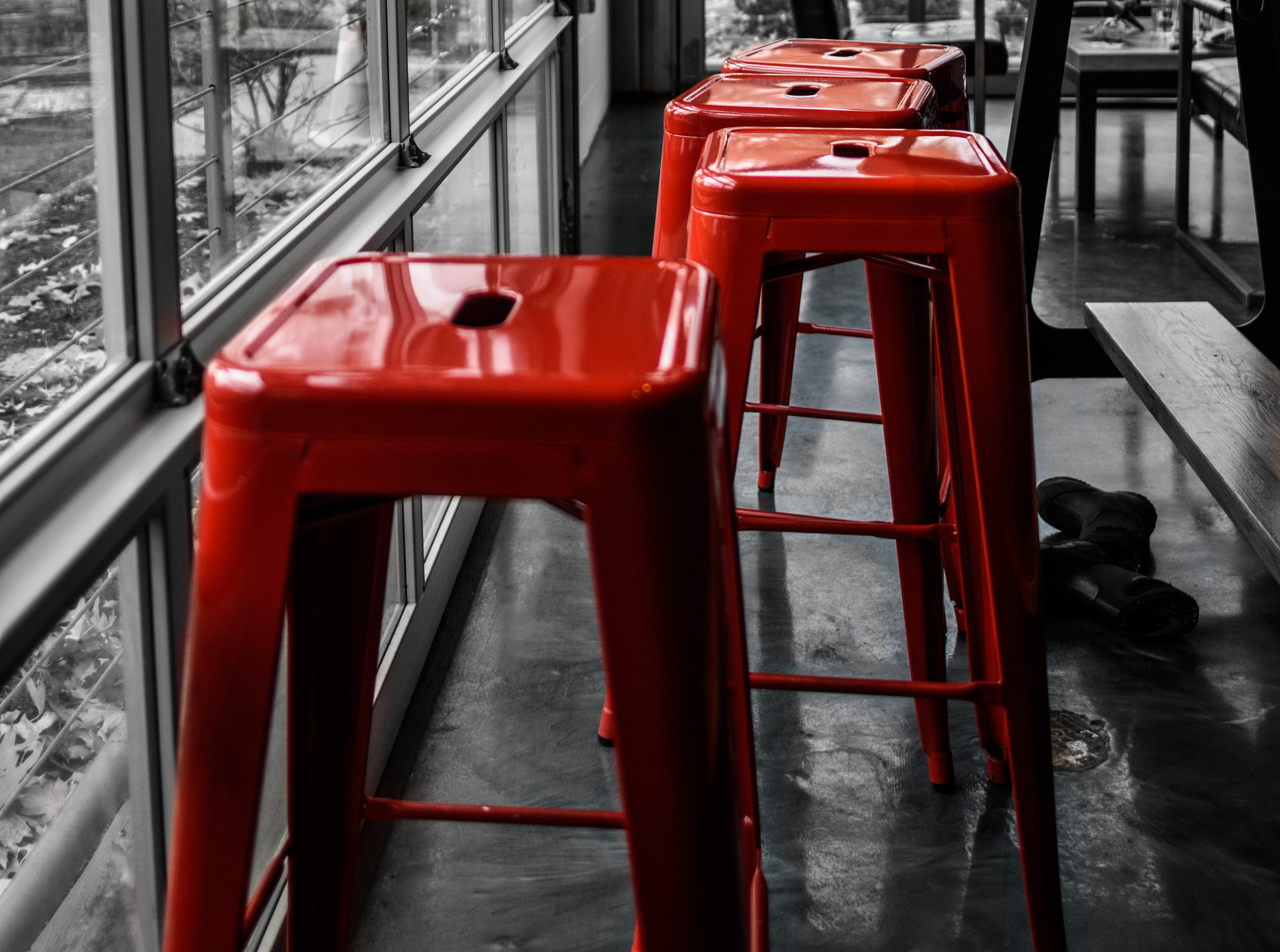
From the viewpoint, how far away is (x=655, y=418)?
0.77 meters

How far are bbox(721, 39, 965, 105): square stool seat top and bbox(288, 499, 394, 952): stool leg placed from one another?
128 centimetres

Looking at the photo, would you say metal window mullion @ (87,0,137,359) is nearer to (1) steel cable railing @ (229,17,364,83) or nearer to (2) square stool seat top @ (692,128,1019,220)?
(1) steel cable railing @ (229,17,364,83)

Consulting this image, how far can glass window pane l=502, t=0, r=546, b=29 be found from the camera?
139 inches

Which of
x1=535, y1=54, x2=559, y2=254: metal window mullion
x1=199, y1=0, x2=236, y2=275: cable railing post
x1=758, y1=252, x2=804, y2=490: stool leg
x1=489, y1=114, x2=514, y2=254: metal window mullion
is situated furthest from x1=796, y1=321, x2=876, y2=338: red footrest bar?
x1=199, y1=0, x2=236, y2=275: cable railing post

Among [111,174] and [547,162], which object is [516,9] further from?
[111,174]

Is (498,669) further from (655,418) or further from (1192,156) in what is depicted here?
(1192,156)

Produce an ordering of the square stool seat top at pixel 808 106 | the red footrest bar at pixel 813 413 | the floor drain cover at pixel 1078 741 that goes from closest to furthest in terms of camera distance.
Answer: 1. the square stool seat top at pixel 808 106
2. the floor drain cover at pixel 1078 741
3. the red footrest bar at pixel 813 413

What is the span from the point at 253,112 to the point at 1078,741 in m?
1.47

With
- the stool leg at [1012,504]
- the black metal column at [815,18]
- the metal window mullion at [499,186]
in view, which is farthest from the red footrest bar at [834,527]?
the black metal column at [815,18]

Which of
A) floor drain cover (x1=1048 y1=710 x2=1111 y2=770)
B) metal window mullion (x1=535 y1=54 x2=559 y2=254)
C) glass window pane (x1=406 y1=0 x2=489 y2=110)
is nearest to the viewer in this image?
floor drain cover (x1=1048 y1=710 x2=1111 y2=770)

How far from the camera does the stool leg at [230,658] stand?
81cm

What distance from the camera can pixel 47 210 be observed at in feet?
3.44

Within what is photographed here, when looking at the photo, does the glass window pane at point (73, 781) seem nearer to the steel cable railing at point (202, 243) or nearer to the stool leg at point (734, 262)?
the steel cable railing at point (202, 243)

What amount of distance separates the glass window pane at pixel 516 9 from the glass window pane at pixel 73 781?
Answer: 2475 millimetres
